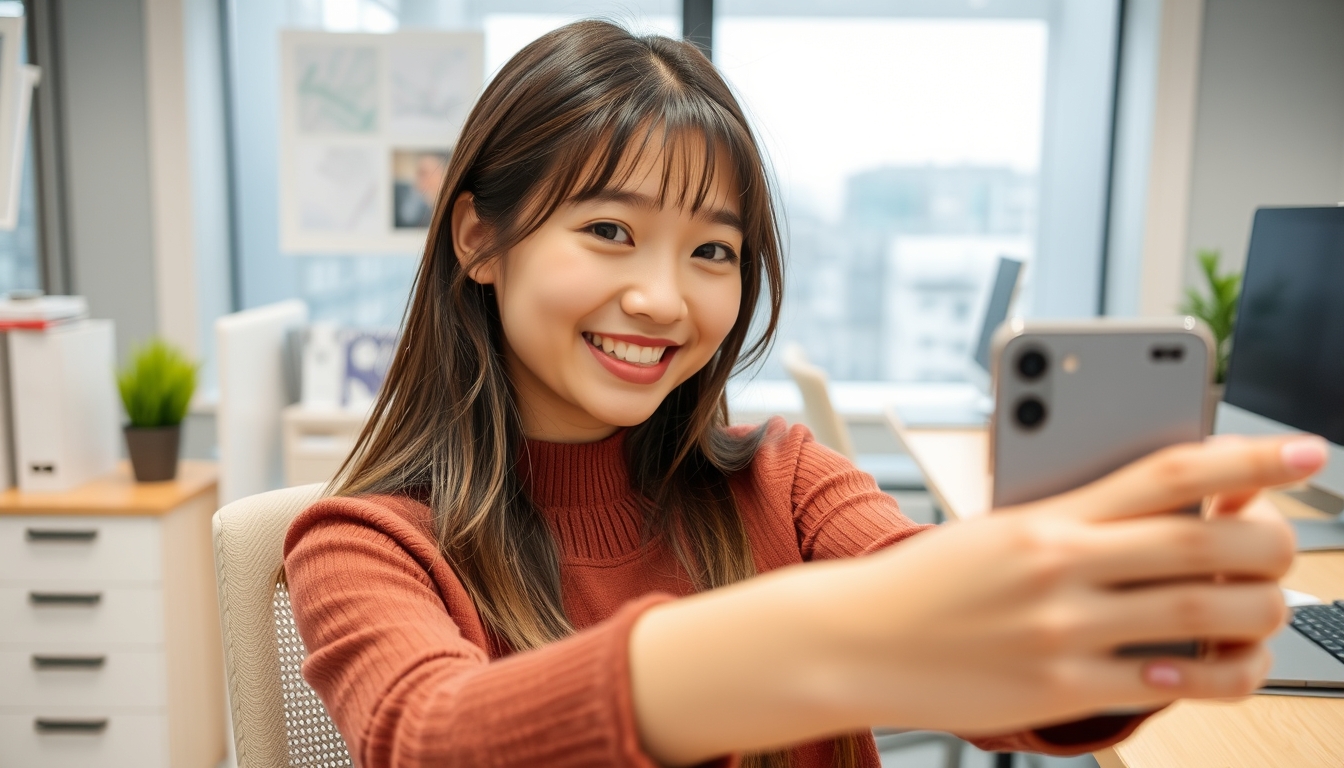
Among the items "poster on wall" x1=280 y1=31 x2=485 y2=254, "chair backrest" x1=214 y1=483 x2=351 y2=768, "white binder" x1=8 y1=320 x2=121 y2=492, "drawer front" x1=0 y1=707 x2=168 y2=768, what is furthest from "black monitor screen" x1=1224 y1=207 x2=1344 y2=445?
"white binder" x1=8 y1=320 x2=121 y2=492

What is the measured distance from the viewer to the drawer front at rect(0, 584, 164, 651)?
83.3 inches

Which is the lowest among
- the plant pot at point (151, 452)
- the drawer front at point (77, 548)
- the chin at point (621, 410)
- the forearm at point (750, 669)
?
the drawer front at point (77, 548)

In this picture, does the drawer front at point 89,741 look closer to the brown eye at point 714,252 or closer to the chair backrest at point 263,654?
the chair backrest at point 263,654

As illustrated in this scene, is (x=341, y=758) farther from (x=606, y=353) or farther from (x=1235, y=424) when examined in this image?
(x=1235, y=424)

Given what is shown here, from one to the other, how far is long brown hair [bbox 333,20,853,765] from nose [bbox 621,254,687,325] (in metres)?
0.06

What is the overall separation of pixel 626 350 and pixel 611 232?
3.9 inches

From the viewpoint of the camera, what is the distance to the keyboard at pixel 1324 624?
1075 millimetres

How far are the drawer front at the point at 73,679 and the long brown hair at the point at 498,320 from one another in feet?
4.76

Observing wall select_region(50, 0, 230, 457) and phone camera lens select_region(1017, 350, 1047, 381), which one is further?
wall select_region(50, 0, 230, 457)

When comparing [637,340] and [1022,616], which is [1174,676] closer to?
[1022,616]

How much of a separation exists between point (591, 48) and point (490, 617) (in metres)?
0.49

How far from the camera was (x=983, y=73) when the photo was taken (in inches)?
130

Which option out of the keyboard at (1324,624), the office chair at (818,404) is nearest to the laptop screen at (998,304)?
the office chair at (818,404)

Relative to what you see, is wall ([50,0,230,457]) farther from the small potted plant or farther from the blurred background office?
the small potted plant
